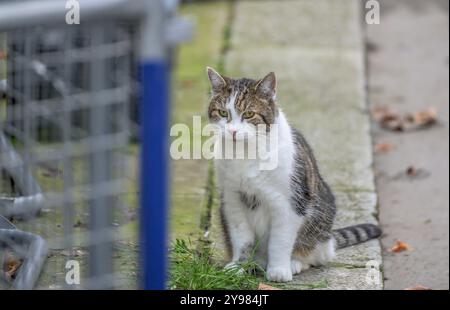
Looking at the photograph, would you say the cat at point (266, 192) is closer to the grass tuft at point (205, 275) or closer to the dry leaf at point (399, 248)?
the grass tuft at point (205, 275)

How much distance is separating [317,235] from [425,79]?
3304 millimetres

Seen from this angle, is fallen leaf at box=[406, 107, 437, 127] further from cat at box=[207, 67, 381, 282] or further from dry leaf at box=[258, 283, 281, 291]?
dry leaf at box=[258, 283, 281, 291]

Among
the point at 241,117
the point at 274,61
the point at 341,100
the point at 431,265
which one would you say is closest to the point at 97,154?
the point at 241,117

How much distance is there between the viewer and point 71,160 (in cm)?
228

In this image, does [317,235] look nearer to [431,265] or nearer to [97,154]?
[431,265]

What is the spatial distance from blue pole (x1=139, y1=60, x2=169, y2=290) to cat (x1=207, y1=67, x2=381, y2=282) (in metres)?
1.36

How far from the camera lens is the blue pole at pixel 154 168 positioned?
2.31 metres

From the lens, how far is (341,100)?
6.40 metres

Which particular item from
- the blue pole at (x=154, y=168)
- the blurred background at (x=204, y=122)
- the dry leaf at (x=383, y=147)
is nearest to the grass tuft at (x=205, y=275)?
the blurred background at (x=204, y=122)

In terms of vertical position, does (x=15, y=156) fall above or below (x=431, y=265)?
above

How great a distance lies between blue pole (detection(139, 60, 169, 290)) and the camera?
7.58 ft

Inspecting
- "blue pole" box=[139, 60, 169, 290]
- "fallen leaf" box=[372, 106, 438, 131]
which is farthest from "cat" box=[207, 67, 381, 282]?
"fallen leaf" box=[372, 106, 438, 131]

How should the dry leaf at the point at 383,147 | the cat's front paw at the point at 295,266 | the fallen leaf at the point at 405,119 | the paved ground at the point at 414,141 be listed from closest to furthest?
1. the cat's front paw at the point at 295,266
2. the paved ground at the point at 414,141
3. the dry leaf at the point at 383,147
4. the fallen leaf at the point at 405,119

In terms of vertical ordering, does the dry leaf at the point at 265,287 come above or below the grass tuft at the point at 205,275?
below
